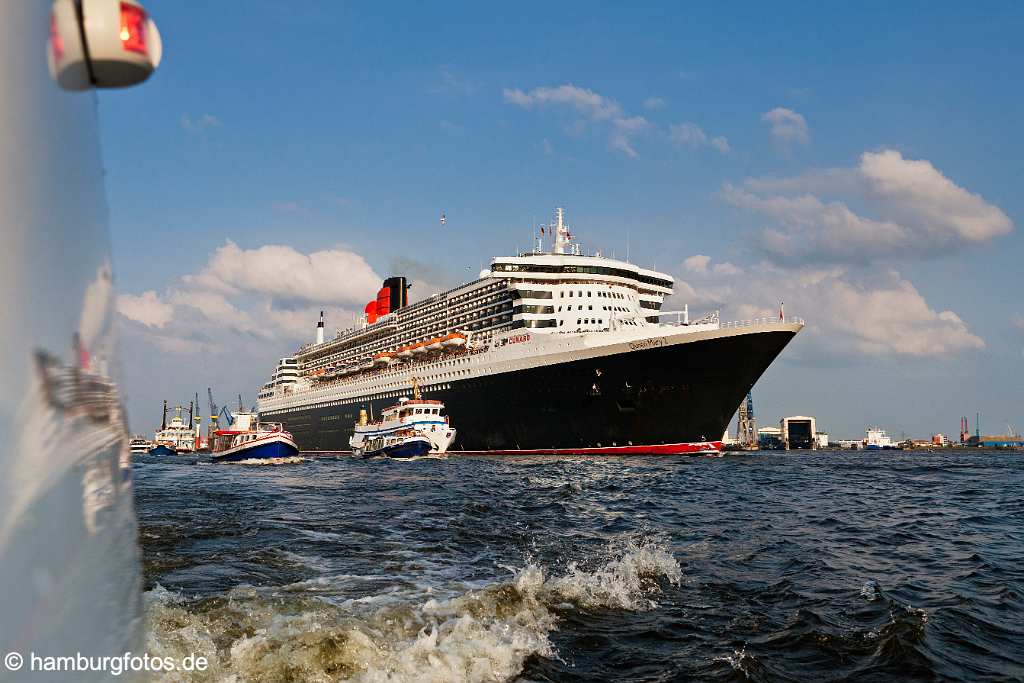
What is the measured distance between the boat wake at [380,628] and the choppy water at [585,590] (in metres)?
0.02

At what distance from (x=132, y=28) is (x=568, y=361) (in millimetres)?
37009

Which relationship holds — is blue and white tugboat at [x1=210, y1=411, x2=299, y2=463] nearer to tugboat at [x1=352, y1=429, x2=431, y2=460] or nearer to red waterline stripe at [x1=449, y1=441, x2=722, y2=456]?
tugboat at [x1=352, y1=429, x2=431, y2=460]

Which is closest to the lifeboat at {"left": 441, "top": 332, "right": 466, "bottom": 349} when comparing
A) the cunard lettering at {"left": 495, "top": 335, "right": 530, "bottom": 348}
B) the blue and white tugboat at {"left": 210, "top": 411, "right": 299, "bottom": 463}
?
the cunard lettering at {"left": 495, "top": 335, "right": 530, "bottom": 348}

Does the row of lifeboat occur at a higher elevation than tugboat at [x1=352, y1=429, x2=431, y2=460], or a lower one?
higher

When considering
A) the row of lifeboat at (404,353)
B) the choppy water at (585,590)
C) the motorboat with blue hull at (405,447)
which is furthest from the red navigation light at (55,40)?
the row of lifeboat at (404,353)

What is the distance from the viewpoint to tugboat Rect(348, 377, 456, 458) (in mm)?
44719

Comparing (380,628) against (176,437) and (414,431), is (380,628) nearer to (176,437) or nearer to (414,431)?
(414,431)

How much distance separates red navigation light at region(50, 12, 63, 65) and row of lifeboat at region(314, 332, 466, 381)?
47.6 meters

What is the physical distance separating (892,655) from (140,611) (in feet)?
20.7

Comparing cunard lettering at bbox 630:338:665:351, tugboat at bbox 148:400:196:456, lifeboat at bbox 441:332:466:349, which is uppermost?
lifeboat at bbox 441:332:466:349

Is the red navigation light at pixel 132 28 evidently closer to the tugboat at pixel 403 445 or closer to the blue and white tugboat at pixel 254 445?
the tugboat at pixel 403 445

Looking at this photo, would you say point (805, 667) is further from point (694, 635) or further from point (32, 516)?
point (32, 516)

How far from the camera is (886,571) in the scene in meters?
9.66

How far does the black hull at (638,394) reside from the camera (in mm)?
36000
